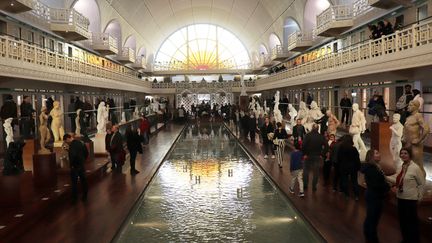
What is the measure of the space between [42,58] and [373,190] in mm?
15969

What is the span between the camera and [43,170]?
37.3 ft

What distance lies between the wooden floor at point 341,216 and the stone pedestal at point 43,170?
19.9 ft

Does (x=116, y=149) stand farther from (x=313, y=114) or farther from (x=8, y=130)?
(x=313, y=114)

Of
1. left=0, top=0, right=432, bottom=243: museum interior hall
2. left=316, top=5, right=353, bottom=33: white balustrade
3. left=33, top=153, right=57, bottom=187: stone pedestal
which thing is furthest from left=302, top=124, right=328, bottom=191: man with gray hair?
left=316, top=5, right=353, bottom=33: white balustrade

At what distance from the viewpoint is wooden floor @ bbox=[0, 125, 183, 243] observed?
786cm

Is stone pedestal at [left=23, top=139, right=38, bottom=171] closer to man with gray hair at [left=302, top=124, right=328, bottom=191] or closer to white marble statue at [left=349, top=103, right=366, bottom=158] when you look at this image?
man with gray hair at [left=302, top=124, right=328, bottom=191]

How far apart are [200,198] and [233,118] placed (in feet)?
100.0

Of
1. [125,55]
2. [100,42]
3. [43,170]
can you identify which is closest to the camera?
[43,170]

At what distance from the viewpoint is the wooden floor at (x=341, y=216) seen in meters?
7.52

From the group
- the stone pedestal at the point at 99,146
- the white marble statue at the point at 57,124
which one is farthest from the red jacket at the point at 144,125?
the white marble statue at the point at 57,124

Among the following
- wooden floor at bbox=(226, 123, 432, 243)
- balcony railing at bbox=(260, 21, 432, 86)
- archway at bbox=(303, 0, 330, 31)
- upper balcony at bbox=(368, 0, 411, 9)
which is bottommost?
wooden floor at bbox=(226, 123, 432, 243)

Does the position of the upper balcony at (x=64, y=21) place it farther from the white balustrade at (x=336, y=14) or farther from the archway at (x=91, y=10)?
the white balustrade at (x=336, y=14)

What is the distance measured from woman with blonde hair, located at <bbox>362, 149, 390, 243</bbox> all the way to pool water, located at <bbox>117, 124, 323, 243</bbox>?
1007 mm

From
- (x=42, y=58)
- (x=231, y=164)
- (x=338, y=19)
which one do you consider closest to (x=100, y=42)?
(x=42, y=58)
